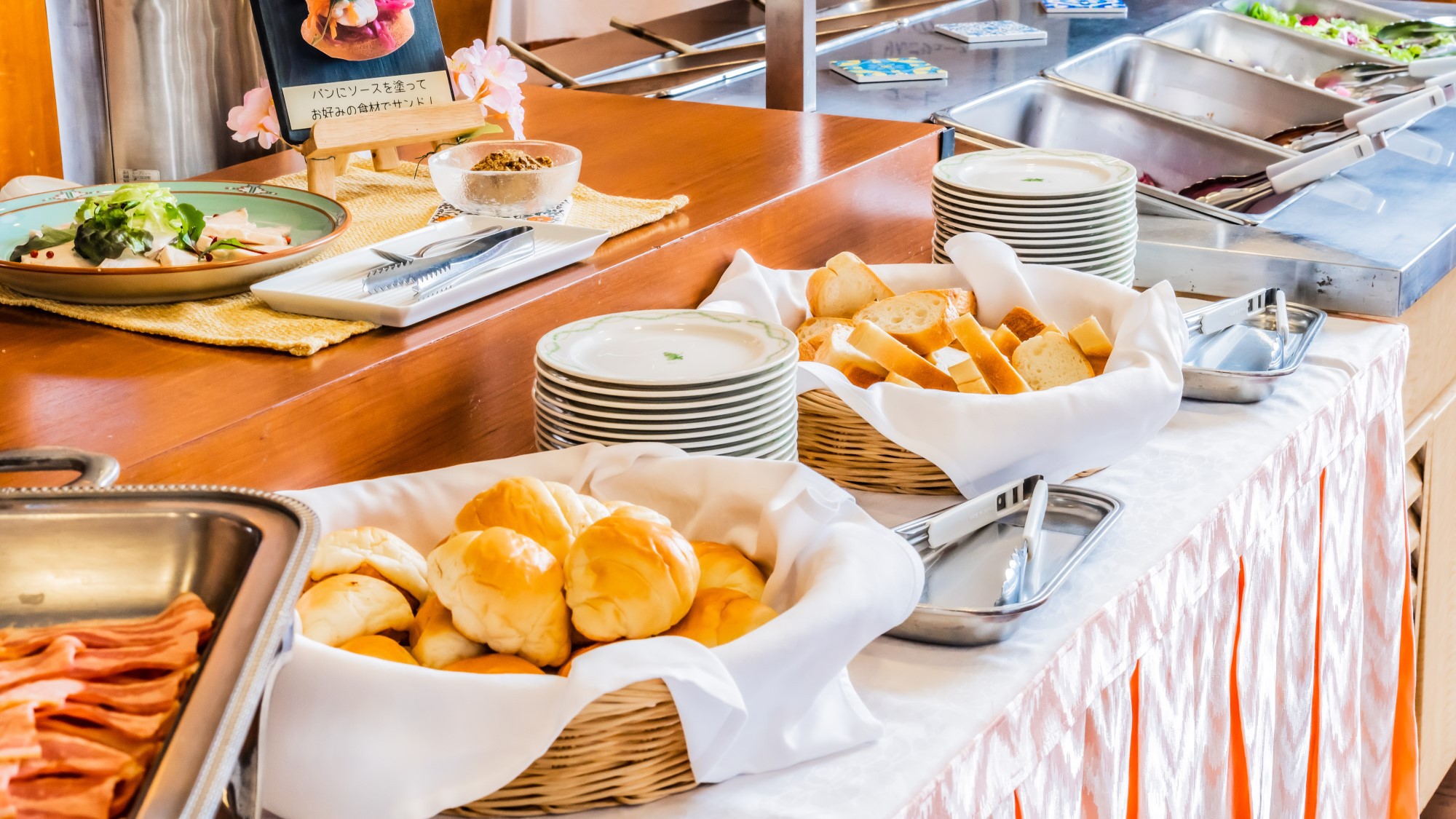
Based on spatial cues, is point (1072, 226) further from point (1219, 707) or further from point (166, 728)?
point (166, 728)

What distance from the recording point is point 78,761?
1.41 feet

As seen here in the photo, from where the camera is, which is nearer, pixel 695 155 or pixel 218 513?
pixel 218 513

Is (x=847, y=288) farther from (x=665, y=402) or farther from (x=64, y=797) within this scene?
(x=64, y=797)

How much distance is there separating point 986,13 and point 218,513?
2460mm

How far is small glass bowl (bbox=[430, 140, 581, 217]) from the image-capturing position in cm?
115

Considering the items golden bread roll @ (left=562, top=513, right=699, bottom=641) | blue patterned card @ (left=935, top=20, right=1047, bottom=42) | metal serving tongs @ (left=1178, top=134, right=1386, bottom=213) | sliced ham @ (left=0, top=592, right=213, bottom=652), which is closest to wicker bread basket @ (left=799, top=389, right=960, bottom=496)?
golden bread roll @ (left=562, top=513, right=699, bottom=641)

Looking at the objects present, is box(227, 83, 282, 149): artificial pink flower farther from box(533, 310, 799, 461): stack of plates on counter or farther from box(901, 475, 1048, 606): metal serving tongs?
box(901, 475, 1048, 606): metal serving tongs

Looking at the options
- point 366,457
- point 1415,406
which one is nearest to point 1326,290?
point 1415,406

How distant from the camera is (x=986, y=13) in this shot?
2725 mm

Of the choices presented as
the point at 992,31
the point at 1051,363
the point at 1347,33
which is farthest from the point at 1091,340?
the point at 1347,33

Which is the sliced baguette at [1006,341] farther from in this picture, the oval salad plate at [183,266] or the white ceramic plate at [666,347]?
the oval salad plate at [183,266]

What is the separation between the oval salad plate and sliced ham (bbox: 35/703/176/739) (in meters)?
0.54

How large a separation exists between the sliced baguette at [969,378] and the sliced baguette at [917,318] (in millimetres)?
79

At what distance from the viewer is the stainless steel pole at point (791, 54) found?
5.16ft
